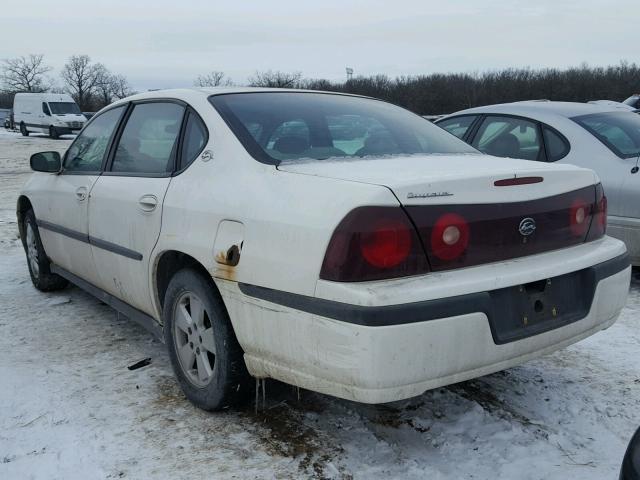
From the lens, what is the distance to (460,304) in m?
2.09

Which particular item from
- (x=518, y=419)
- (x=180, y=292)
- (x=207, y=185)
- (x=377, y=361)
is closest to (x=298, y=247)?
(x=377, y=361)

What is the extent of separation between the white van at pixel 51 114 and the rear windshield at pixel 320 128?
2920 centimetres

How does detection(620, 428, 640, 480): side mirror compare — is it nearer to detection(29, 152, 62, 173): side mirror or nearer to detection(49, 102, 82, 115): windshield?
detection(29, 152, 62, 173): side mirror

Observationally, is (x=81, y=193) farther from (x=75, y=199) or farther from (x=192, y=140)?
(x=192, y=140)

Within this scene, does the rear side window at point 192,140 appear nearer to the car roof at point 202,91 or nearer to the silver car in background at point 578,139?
the car roof at point 202,91

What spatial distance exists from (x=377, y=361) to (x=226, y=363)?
836mm

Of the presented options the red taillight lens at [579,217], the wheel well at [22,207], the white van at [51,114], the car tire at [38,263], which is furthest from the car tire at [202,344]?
the white van at [51,114]

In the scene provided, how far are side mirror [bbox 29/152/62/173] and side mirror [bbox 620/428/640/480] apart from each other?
380cm

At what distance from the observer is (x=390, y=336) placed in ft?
6.53

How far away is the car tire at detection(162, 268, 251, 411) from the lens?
2.59 m

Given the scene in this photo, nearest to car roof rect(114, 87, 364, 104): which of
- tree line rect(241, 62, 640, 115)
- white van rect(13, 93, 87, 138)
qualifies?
white van rect(13, 93, 87, 138)

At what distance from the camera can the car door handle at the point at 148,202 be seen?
2.96m

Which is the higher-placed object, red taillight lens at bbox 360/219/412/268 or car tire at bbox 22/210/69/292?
red taillight lens at bbox 360/219/412/268

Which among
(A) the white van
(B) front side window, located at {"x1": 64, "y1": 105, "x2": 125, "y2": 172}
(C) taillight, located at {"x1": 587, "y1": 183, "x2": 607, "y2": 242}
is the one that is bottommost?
(C) taillight, located at {"x1": 587, "y1": 183, "x2": 607, "y2": 242}
